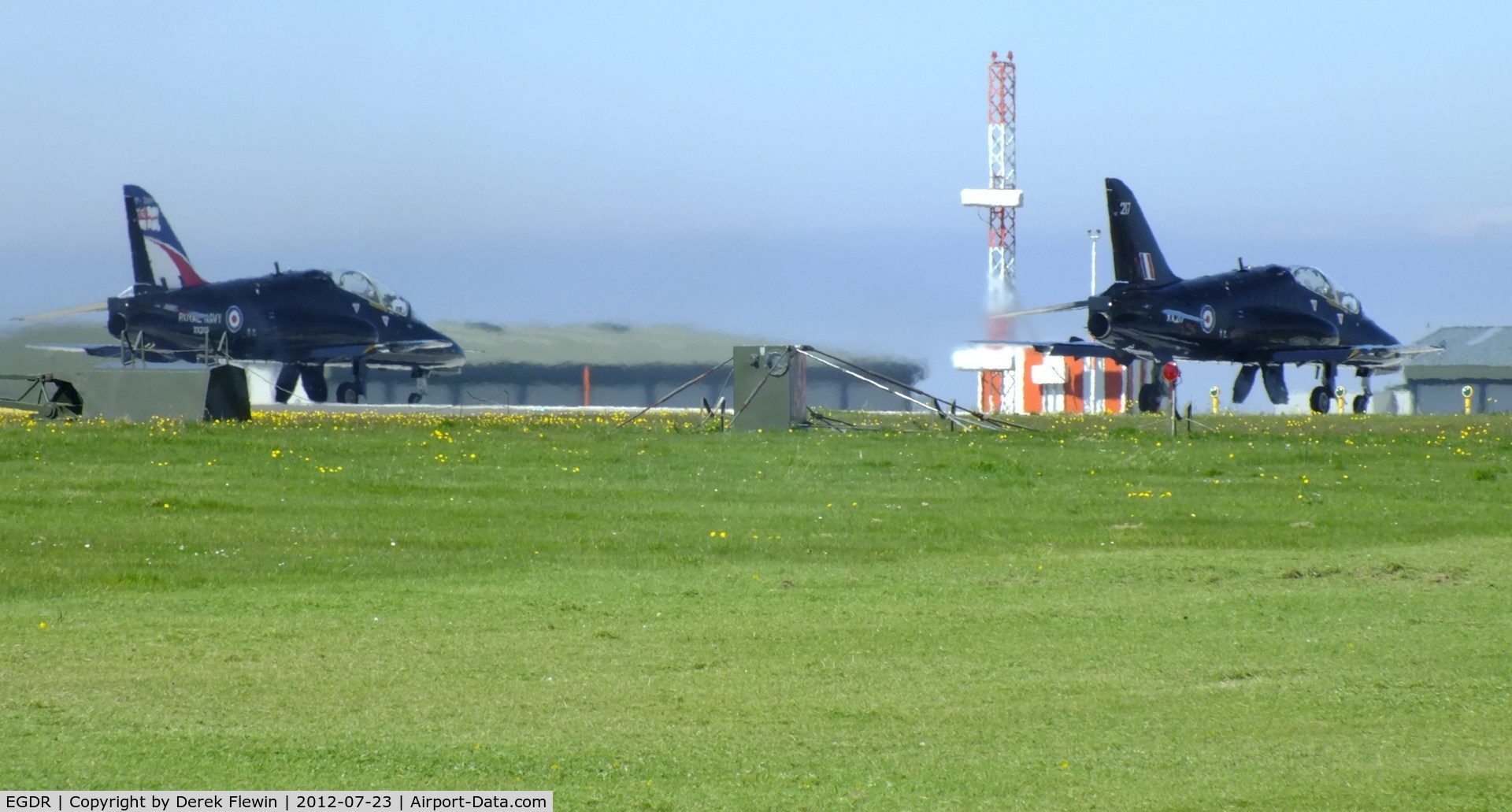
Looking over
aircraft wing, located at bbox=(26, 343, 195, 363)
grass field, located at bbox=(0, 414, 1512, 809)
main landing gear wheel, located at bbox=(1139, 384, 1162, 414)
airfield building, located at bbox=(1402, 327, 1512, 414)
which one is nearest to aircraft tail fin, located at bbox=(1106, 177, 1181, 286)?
main landing gear wheel, located at bbox=(1139, 384, 1162, 414)

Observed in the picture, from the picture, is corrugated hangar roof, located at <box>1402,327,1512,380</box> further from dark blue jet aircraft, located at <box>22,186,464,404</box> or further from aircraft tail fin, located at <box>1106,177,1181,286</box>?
dark blue jet aircraft, located at <box>22,186,464,404</box>

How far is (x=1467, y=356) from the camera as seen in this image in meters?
77.1

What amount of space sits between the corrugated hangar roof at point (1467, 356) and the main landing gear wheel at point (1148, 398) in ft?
108

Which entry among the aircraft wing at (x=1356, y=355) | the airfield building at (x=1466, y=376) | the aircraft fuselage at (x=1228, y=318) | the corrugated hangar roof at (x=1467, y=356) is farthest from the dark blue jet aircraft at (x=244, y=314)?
the corrugated hangar roof at (x=1467, y=356)

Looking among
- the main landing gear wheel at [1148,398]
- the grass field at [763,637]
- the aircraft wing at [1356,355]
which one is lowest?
the grass field at [763,637]

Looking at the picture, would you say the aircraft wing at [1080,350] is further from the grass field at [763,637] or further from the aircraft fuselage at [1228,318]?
the grass field at [763,637]

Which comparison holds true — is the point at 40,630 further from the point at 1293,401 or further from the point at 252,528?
the point at 1293,401

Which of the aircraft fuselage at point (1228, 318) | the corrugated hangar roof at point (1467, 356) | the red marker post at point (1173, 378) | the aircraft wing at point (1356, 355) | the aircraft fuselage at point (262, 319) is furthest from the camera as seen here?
the corrugated hangar roof at point (1467, 356)

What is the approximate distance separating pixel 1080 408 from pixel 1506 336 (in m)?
24.9

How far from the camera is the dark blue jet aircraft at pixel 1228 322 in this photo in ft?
135

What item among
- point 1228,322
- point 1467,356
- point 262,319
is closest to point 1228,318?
point 1228,322

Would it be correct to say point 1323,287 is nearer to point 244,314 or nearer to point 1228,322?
point 1228,322

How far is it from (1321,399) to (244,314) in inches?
1297

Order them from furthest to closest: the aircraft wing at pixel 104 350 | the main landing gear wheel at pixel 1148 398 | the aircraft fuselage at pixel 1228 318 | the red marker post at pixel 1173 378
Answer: the aircraft wing at pixel 104 350
the main landing gear wheel at pixel 1148 398
the aircraft fuselage at pixel 1228 318
the red marker post at pixel 1173 378
